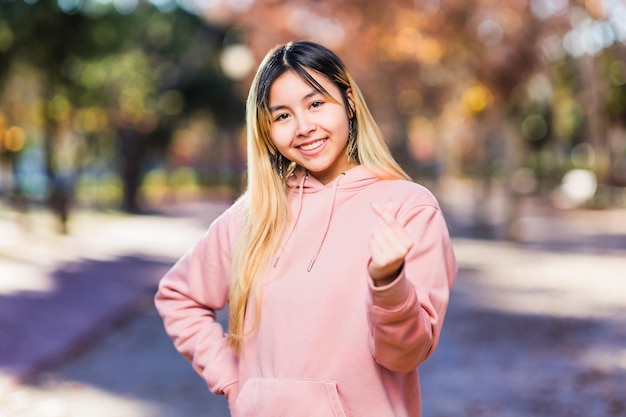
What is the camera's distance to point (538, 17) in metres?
22.1

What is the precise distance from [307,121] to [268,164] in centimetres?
18

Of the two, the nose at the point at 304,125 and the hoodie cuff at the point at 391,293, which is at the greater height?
the nose at the point at 304,125

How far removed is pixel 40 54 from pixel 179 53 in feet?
57.1

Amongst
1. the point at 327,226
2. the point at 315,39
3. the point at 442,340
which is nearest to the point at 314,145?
the point at 327,226

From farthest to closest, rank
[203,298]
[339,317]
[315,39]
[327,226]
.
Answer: [315,39], [203,298], [327,226], [339,317]

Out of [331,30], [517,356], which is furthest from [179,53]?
[517,356]

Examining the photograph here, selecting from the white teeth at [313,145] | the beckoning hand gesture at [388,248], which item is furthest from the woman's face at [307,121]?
the beckoning hand gesture at [388,248]

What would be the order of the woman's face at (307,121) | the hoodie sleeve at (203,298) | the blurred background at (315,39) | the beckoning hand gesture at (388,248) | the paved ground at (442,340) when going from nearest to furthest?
the beckoning hand gesture at (388,248)
the woman's face at (307,121)
the hoodie sleeve at (203,298)
the paved ground at (442,340)
the blurred background at (315,39)

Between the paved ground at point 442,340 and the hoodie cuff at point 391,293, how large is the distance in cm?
436

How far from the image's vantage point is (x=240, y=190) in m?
28.8

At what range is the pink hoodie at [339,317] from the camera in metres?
2.19

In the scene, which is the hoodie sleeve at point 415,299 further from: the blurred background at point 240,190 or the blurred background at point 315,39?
the blurred background at point 315,39

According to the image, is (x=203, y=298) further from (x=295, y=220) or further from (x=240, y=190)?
(x=240, y=190)

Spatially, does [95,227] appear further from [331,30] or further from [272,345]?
[272,345]
